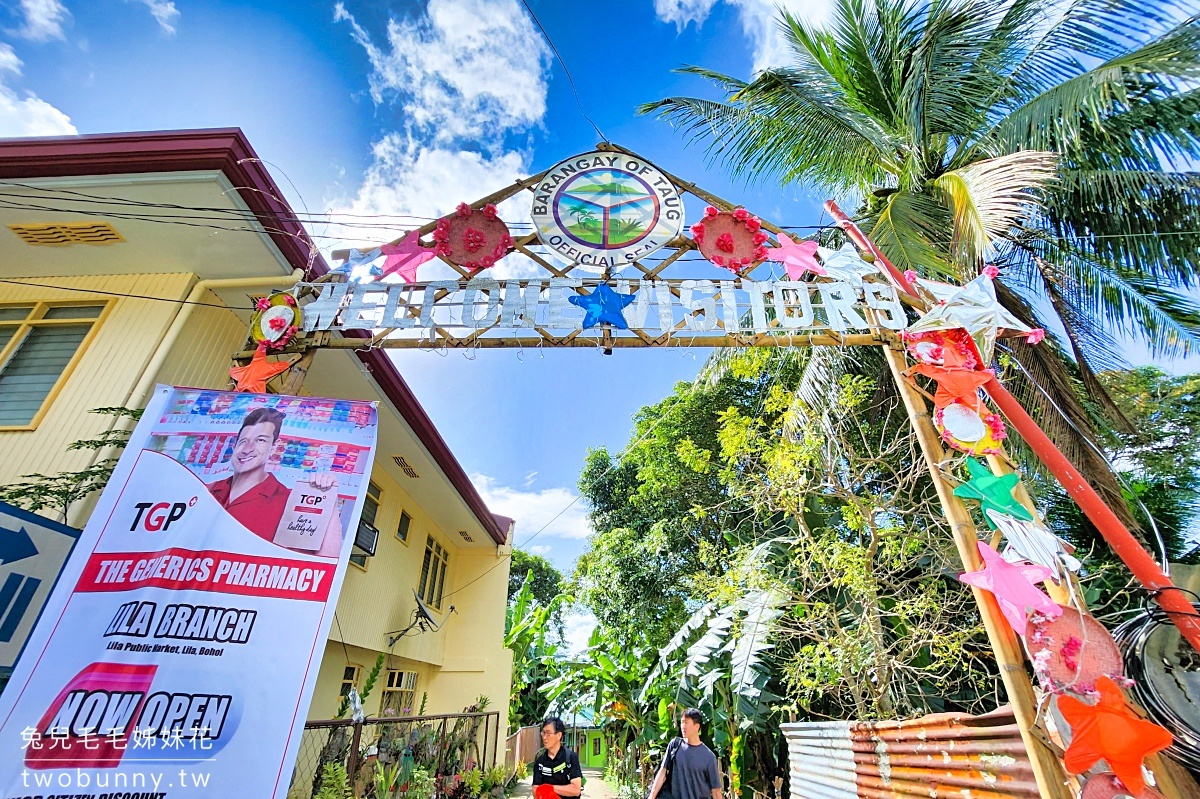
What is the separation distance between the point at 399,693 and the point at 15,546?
28.6ft

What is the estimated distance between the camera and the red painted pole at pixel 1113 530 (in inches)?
124

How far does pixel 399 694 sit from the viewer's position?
34.6 feet

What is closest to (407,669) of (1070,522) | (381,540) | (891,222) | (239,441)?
(381,540)

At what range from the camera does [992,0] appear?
291 inches

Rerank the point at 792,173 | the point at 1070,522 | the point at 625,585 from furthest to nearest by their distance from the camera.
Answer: the point at 625,585
the point at 1070,522
the point at 792,173

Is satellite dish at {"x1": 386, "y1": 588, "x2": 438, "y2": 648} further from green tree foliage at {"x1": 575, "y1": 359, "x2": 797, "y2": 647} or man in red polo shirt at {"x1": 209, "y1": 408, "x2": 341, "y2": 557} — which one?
man in red polo shirt at {"x1": 209, "y1": 408, "x2": 341, "y2": 557}

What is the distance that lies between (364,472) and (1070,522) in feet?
41.2

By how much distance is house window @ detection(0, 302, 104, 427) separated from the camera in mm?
5312

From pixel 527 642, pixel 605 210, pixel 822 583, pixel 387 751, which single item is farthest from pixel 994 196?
pixel 527 642

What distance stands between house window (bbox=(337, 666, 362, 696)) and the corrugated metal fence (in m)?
6.67

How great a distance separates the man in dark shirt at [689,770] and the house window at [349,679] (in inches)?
236

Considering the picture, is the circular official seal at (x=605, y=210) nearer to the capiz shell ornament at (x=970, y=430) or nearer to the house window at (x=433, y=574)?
the capiz shell ornament at (x=970, y=430)

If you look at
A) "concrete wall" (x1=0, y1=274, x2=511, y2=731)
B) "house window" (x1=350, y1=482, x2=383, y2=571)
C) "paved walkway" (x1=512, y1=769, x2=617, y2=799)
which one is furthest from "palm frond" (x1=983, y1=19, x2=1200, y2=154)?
"paved walkway" (x1=512, y1=769, x2=617, y2=799)

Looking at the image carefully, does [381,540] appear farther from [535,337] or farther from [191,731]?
[191,731]
